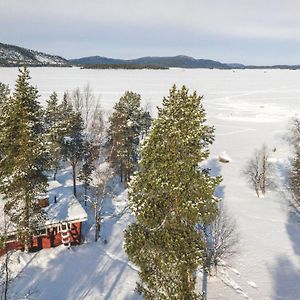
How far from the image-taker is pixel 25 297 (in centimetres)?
2167

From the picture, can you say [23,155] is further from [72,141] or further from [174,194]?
[72,141]

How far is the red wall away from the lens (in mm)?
27750

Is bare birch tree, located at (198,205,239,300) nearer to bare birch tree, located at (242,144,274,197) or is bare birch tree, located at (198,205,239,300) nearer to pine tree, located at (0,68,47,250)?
bare birch tree, located at (242,144,274,197)

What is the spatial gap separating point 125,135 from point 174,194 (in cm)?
2647

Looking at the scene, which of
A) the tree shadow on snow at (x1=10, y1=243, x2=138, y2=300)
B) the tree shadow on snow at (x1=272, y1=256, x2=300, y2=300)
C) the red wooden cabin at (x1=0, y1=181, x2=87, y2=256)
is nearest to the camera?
the tree shadow on snow at (x1=10, y1=243, x2=138, y2=300)

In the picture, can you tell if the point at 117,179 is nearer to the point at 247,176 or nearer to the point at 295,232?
the point at 247,176

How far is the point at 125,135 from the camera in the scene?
41.4 metres

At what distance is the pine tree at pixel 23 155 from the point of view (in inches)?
903

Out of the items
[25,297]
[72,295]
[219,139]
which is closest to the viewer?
[25,297]

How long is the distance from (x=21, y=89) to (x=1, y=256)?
11556 millimetres

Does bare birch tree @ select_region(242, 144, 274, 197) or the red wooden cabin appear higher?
the red wooden cabin

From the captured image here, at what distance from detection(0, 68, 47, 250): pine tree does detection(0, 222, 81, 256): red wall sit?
2.68 m

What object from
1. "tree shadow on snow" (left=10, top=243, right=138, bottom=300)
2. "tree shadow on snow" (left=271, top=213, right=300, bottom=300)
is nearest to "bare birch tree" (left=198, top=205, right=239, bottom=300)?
"tree shadow on snow" (left=271, top=213, right=300, bottom=300)

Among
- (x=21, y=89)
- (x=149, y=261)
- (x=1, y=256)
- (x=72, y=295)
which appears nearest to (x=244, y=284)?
(x=72, y=295)
